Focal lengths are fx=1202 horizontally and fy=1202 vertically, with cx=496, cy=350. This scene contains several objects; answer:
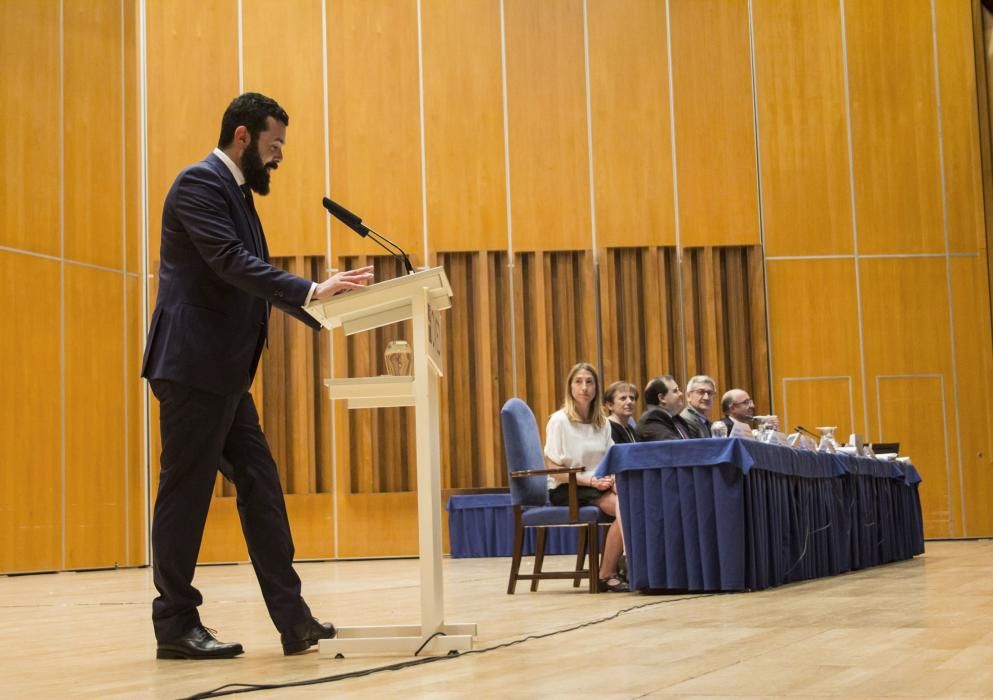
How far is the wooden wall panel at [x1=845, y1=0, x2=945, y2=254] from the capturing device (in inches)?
410

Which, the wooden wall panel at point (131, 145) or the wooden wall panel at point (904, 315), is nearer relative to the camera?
the wooden wall panel at point (131, 145)

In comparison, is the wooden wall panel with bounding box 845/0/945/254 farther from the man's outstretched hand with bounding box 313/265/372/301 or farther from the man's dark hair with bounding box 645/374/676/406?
the man's outstretched hand with bounding box 313/265/372/301

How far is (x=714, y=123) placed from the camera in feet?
34.2

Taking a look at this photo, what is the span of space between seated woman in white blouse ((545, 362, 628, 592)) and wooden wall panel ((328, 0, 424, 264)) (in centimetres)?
471

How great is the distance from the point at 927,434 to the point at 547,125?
4.19 m

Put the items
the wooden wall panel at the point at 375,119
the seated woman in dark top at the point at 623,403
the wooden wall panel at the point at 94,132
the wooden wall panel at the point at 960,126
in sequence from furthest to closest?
the wooden wall panel at the point at 960,126, the wooden wall panel at the point at 375,119, the wooden wall panel at the point at 94,132, the seated woman in dark top at the point at 623,403

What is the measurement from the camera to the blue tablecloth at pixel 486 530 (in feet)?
31.6

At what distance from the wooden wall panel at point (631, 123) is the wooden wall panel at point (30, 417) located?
4556 mm

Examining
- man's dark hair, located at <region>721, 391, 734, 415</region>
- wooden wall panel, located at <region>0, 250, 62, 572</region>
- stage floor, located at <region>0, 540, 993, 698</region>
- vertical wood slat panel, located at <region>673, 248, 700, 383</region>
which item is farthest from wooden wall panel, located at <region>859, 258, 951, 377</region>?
wooden wall panel, located at <region>0, 250, 62, 572</region>

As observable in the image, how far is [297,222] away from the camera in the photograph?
33.7 feet

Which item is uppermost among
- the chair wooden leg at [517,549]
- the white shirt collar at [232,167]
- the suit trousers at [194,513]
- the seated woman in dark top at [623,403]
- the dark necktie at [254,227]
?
the white shirt collar at [232,167]

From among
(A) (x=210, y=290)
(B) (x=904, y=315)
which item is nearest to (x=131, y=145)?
(B) (x=904, y=315)

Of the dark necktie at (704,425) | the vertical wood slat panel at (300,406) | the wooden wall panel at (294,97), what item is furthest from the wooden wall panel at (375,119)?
the dark necktie at (704,425)

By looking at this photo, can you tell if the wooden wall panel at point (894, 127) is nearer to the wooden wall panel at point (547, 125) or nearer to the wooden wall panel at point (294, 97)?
the wooden wall panel at point (547, 125)
